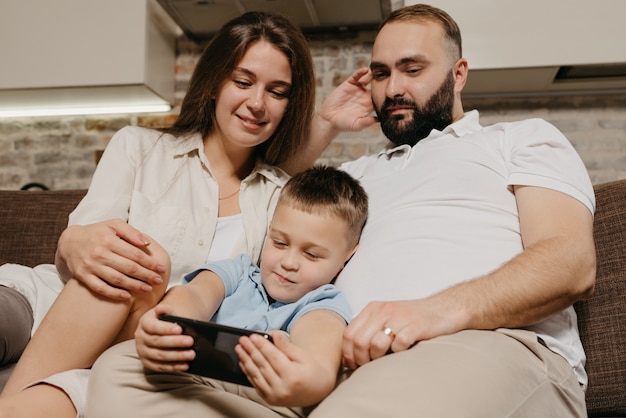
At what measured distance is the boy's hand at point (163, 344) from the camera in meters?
0.96

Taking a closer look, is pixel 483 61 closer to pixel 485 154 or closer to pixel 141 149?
pixel 485 154

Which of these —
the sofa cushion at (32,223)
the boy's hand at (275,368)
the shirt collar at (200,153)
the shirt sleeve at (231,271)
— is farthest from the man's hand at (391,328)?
the sofa cushion at (32,223)

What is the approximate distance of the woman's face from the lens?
1.78 metres

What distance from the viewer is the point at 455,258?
1.33m

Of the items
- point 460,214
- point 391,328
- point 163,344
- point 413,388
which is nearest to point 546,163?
point 460,214

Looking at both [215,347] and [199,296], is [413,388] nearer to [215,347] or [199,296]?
[215,347]

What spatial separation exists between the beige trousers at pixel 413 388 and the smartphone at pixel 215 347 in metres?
0.11

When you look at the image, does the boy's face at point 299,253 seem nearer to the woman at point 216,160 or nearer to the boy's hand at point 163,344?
the woman at point 216,160

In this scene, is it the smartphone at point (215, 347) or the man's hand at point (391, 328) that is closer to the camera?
the smartphone at point (215, 347)

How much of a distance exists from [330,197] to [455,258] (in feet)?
1.10

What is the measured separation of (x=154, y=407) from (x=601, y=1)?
266cm

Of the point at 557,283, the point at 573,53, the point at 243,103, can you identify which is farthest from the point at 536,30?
the point at 557,283

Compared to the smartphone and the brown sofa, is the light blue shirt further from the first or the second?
the brown sofa

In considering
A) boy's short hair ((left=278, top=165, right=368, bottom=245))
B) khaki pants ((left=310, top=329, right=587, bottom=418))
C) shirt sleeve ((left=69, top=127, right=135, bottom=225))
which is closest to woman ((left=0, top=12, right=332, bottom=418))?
shirt sleeve ((left=69, top=127, right=135, bottom=225))
